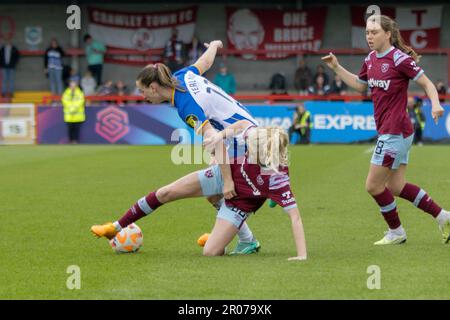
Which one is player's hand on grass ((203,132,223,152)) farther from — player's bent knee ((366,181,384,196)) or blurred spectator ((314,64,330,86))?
blurred spectator ((314,64,330,86))

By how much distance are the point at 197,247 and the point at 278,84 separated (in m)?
23.8

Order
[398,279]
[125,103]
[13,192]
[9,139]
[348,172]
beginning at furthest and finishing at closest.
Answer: [125,103] → [9,139] → [348,172] → [13,192] → [398,279]

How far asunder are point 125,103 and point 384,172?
894 inches

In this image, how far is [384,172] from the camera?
30.9ft

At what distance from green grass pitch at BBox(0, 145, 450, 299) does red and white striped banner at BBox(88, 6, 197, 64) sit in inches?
685

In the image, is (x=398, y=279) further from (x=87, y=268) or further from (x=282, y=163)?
(x=87, y=268)

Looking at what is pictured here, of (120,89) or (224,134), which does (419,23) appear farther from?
(224,134)

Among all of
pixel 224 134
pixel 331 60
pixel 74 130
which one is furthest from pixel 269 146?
pixel 74 130

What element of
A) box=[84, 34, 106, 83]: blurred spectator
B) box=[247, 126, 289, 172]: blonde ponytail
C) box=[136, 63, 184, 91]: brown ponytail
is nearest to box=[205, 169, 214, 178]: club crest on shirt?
box=[247, 126, 289, 172]: blonde ponytail

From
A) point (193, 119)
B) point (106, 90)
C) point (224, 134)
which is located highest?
point (193, 119)

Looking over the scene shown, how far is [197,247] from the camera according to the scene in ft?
31.6

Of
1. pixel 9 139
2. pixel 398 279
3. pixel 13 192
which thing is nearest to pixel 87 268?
pixel 398 279

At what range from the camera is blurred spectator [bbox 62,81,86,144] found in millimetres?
28484

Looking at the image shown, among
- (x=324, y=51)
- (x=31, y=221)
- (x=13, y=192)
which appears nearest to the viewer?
(x=31, y=221)
